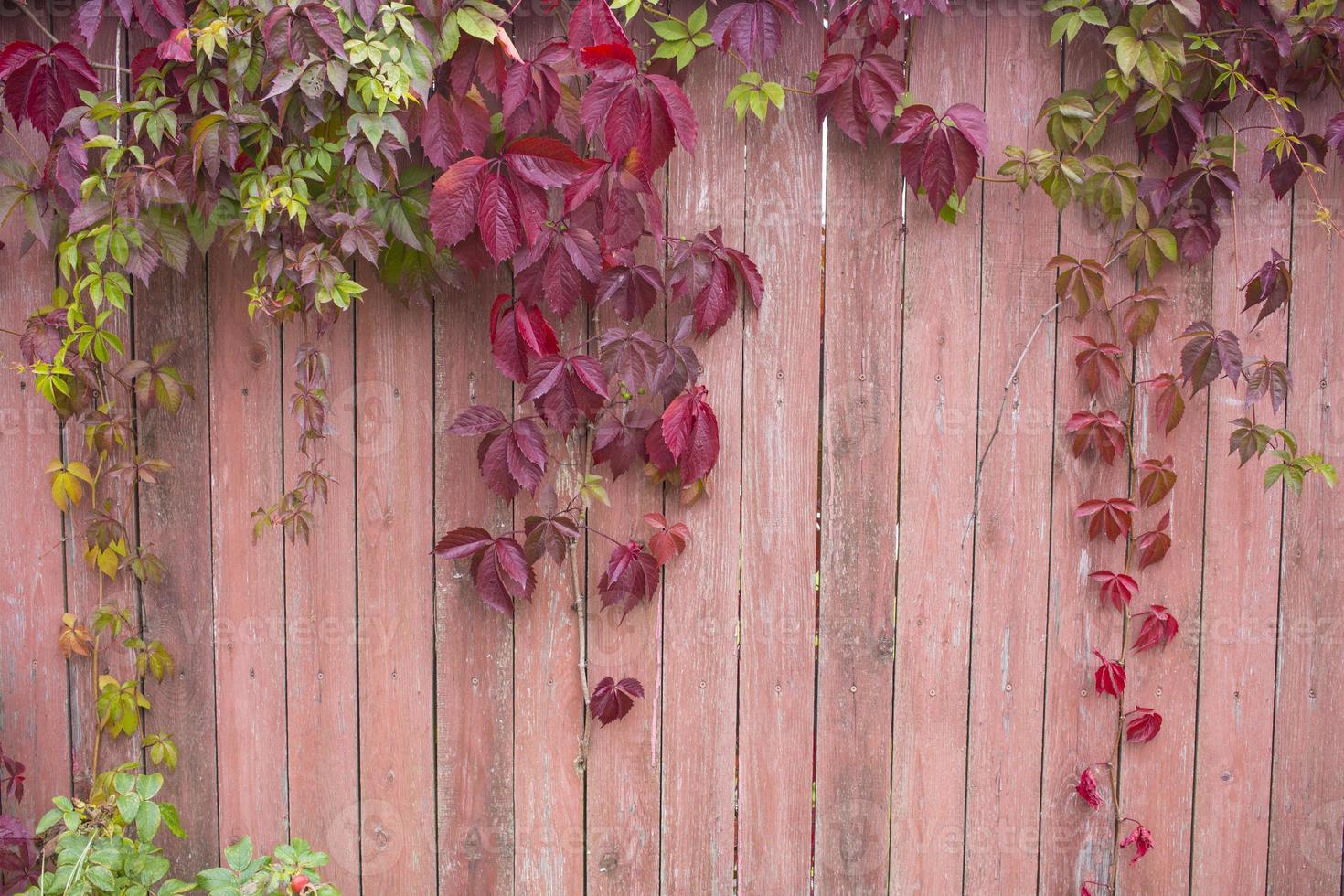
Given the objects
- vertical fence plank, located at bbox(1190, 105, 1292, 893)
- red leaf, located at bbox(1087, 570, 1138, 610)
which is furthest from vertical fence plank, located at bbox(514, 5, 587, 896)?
vertical fence plank, located at bbox(1190, 105, 1292, 893)

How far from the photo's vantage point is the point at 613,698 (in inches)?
79.4

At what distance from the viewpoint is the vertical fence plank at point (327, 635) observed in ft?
6.73

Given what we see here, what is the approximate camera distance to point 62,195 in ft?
6.34

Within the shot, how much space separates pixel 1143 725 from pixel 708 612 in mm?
927

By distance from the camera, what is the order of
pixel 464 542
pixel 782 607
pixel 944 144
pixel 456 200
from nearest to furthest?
1. pixel 456 200
2. pixel 944 144
3. pixel 464 542
4. pixel 782 607

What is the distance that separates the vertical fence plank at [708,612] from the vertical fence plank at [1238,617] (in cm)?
99

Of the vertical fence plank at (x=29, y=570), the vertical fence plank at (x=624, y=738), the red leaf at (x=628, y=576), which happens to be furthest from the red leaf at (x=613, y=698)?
the vertical fence plank at (x=29, y=570)

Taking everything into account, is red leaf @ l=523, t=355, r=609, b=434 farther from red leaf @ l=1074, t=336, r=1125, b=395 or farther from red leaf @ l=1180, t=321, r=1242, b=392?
red leaf @ l=1180, t=321, r=1242, b=392

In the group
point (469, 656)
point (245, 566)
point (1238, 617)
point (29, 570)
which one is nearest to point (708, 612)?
point (469, 656)

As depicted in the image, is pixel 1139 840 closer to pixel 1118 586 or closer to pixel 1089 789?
pixel 1089 789

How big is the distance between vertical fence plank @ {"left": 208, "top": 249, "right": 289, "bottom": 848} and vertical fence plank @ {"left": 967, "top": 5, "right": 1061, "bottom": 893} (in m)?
1.48

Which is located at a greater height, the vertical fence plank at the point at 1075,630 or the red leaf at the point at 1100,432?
the red leaf at the point at 1100,432

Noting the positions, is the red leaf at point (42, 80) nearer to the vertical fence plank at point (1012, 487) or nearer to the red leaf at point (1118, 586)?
the vertical fence plank at point (1012, 487)

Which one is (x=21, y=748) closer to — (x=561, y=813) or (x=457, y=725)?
(x=457, y=725)
